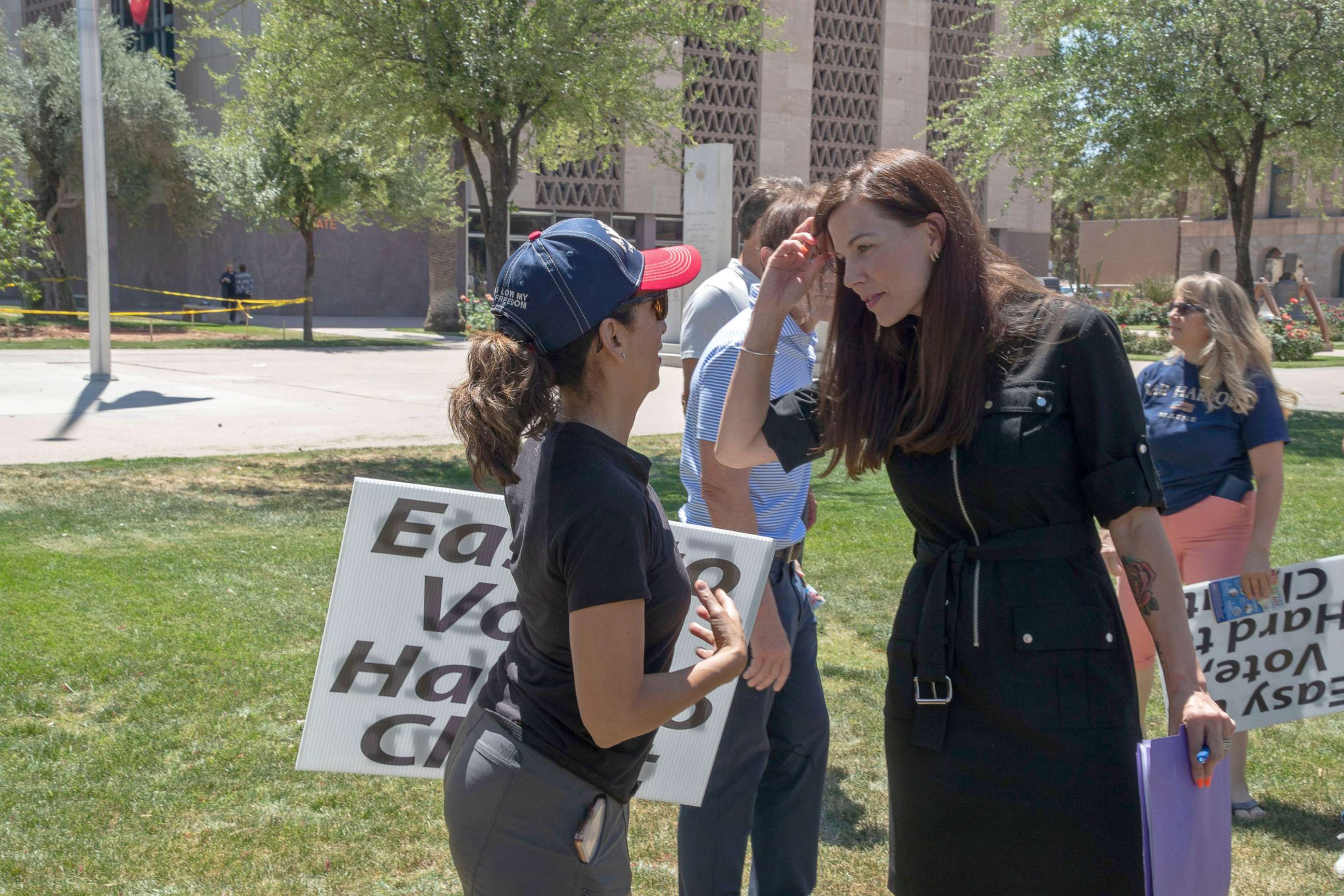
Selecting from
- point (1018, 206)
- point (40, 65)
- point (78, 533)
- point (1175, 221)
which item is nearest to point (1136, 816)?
point (78, 533)

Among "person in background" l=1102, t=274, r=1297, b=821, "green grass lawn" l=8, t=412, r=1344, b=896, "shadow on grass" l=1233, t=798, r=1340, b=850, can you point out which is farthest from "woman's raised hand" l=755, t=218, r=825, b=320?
"shadow on grass" l=1233, t=798, r=1340, b=850

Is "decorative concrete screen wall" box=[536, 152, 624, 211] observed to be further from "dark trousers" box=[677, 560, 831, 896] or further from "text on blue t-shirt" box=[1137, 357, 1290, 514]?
"dark trousers" box=[677, 560, 831, 896]

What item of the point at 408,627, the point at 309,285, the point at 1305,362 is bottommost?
the point at 1305,362

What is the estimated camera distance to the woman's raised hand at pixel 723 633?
2152 mm

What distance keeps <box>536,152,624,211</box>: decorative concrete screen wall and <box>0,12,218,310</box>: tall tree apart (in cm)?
1244

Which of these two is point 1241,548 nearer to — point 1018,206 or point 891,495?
point 891,495

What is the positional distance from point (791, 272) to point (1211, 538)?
9.14 ft

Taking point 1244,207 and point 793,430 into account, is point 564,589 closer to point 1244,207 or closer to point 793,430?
point 793,430

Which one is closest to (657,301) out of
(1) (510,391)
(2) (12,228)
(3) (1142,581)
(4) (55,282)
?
(1) (510,391)

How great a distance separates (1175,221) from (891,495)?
57.9 m

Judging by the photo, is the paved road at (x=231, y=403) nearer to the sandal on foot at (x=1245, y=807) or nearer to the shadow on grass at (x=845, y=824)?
the shadow on grass at (x=845, y=824)

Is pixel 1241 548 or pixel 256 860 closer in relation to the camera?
pixel 256 860

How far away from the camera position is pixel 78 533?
8.42 metres

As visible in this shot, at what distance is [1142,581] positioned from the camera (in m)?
2.38
